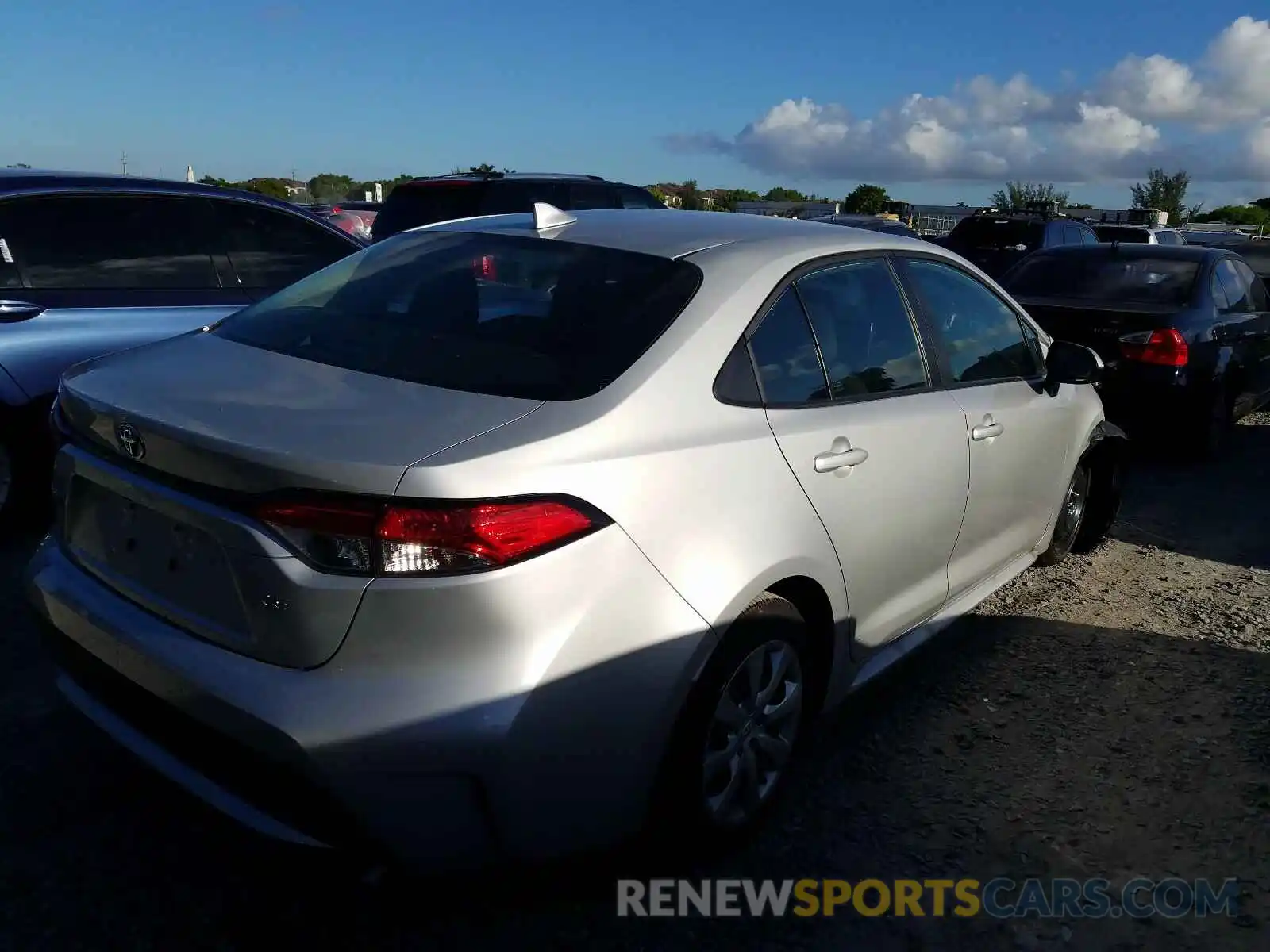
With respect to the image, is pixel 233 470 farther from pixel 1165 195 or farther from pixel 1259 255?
pixel 1165 195

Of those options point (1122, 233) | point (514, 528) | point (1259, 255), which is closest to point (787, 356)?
point (514, 528)

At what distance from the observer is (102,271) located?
4.84 metres

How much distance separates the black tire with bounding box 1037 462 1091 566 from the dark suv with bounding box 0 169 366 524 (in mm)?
3951

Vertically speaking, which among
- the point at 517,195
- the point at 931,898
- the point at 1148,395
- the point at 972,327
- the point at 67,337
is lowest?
the point at 931,898

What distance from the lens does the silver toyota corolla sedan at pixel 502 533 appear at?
2053 mm

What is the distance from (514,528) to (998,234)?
13634 millimetres

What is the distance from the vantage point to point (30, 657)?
11.9 ft

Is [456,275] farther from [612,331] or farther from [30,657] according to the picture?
[30,657]

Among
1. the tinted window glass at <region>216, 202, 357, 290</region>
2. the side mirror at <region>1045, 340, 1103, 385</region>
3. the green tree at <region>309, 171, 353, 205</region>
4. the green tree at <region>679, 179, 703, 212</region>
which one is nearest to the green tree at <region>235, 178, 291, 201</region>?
the green tree at <region>309, 171, 353, 205</region>

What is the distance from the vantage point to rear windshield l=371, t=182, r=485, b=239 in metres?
9.41

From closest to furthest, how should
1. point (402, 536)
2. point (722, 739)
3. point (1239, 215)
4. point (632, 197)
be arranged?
point (402, 536) → point (722, 739) → point (632, 197) → point (1239, 215)

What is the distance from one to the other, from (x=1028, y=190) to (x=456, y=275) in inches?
2208

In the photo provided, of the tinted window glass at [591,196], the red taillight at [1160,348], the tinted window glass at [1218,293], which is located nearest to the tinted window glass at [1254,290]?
the tinted window glass at [1218,293]

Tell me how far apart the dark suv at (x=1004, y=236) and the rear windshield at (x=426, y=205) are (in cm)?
701
